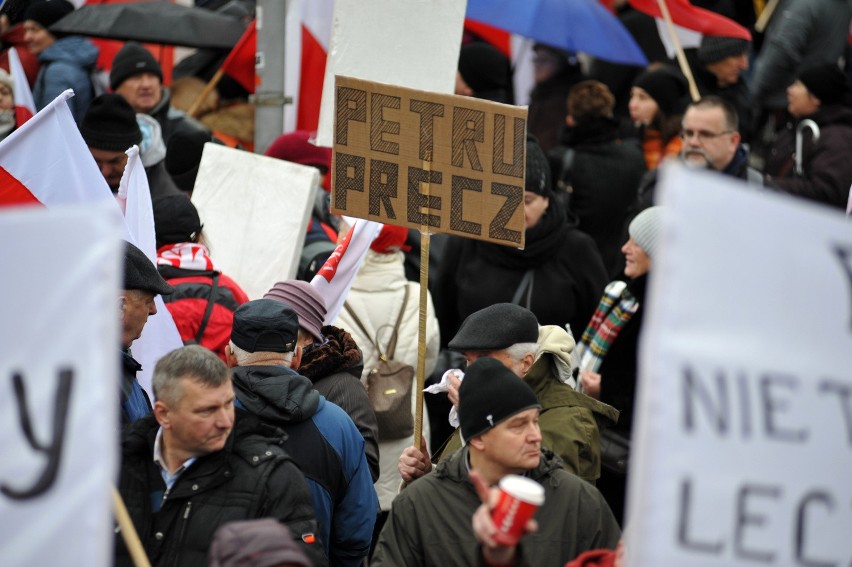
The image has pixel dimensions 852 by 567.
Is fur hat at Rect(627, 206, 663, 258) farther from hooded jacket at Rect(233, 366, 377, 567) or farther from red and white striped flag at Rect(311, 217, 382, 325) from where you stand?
hooded jacket at Rect(233, 366, 377, 567)

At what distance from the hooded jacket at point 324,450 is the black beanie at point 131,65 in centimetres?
438

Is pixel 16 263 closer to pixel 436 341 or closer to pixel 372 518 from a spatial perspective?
pixel 372 518

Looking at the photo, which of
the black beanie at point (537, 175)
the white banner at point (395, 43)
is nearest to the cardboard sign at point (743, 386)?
the black beanie at point (537, 175)

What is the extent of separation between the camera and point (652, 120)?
947 centimetres

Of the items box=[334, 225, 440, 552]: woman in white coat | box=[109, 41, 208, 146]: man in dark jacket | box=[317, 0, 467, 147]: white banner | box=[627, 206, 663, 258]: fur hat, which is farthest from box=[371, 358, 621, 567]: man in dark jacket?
box=[109, 41, 208, 146]: man in dark jacket

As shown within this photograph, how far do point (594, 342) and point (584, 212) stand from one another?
2.39 metres

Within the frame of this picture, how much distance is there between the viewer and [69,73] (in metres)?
9.48

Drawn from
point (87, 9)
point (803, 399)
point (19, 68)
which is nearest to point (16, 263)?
point (803, 399)

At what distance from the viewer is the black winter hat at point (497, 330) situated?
562cm

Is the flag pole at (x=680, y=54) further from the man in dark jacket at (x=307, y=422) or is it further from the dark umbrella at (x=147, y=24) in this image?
the man in dark jacket at (x=307, y=422)

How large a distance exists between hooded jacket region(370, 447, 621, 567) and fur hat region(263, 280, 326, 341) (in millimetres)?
1334

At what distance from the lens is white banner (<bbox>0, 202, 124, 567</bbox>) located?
314 cm

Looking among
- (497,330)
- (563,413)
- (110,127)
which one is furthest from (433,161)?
(110,127)

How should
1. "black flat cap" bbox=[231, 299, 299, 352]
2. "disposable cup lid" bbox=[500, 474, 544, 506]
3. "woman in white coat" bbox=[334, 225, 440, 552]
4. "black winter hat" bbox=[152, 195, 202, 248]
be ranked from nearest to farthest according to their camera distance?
"disposable cup lid" bbox=[500, 474, 544, 506] < "black flat cap" bbox=[231, 299, 299, 352] < "black winter hat" bbox=[152, 195, 202, 248] < "woman in white coat" bbox=[334, 225, 440, 552]
